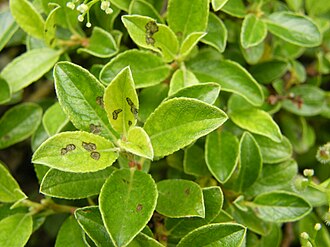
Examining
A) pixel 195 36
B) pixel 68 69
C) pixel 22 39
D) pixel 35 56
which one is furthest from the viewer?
pixel 22 39

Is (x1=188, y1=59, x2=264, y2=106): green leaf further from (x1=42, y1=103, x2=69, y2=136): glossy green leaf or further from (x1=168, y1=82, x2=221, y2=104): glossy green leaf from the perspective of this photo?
(x1=42, y1=103, x2=69, y2=136): glossy green leaf

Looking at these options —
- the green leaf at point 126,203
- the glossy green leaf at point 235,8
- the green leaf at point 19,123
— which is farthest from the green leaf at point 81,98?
the glossy green leaf at point 235,8

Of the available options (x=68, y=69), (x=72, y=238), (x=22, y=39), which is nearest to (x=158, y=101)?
(x=68, y=69)

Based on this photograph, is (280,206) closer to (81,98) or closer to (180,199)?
(180,199)

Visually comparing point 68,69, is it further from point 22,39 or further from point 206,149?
point 22,39

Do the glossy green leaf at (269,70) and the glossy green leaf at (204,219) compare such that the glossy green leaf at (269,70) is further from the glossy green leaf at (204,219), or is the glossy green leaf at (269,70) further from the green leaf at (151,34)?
the glossy green leaf at (204,219)

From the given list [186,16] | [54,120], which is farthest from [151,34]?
[54,120]

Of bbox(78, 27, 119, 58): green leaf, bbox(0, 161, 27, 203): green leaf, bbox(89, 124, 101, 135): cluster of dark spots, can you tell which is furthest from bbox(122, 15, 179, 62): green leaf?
bbox(0, 161, 27, 203): green leaf
